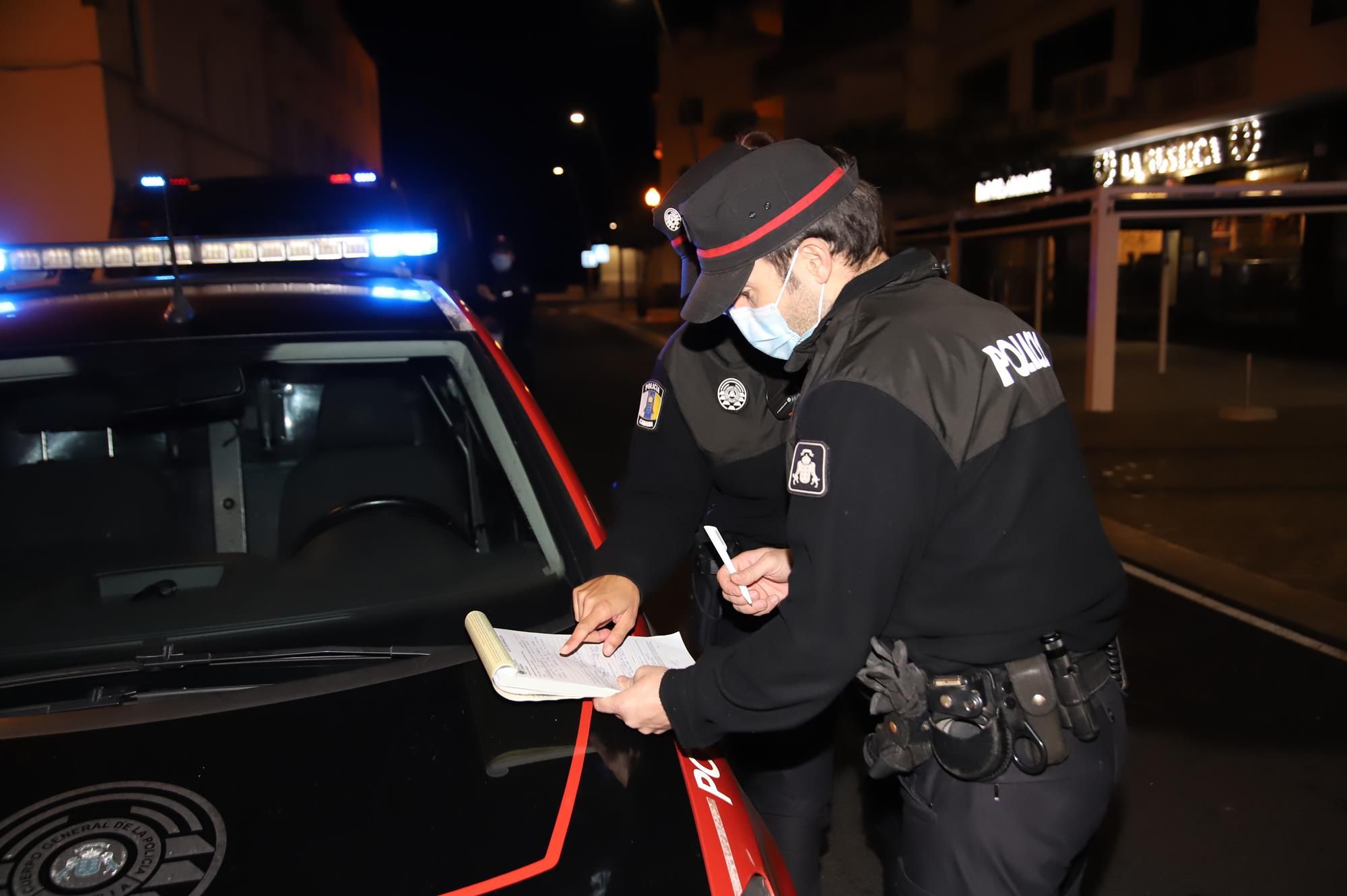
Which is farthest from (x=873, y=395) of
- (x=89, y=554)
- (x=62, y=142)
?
(x=62, y=142)

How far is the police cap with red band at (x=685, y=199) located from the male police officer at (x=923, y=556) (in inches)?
10.2

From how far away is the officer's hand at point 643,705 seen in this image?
173cm

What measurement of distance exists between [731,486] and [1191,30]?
20831 millimetres

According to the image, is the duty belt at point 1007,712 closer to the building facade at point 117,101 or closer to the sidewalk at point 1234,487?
the sidewalk at point 1234,487

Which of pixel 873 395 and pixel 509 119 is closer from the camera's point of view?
pixel 873 395

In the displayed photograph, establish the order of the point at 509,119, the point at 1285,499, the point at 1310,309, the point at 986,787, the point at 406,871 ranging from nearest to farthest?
the point at 406,871
the point at 986,787
the point at 1285,499
the point at 1310,309
the point at 509,119

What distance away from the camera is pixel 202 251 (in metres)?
2.91

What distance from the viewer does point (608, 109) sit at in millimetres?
77688

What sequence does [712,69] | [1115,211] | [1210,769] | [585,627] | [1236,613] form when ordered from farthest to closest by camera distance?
[712,69], [1115,211], [1236,613], [1210,769], [585,627]

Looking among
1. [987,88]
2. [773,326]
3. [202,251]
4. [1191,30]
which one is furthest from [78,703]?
[987,88]

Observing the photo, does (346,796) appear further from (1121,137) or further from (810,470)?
(1121,137)

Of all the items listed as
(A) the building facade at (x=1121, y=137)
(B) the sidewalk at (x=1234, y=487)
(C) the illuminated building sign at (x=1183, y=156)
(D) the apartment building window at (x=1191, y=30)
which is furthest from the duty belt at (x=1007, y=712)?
(C) the illuminated building sign at (x=1183, y=156)

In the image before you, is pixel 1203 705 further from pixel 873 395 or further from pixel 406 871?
pixel 406 871

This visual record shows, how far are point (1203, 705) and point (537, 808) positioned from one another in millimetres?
3662
